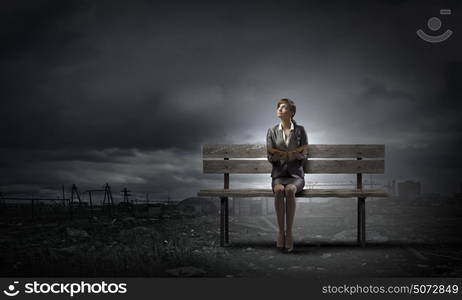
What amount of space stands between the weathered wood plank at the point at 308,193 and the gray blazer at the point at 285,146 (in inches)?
12.6

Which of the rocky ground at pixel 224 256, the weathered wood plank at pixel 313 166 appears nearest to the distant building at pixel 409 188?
the rocky ground at pixel 224 256

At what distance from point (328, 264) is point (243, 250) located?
1.42 metres

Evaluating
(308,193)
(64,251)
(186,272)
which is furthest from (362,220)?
(64,251)

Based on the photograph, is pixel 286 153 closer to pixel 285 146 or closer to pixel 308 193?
pixel 285 146

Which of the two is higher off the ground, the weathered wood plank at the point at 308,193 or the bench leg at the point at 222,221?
the weathered wood plank at the point at 308,193

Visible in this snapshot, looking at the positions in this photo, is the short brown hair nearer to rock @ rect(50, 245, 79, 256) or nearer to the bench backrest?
the bench backrest

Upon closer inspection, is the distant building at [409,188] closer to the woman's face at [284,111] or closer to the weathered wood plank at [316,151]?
the weathered wood plank at [316,151]

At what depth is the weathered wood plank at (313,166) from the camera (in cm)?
728

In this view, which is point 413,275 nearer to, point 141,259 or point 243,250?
point 243,250

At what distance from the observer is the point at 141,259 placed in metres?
5.84

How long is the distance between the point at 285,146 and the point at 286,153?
0.47 feet

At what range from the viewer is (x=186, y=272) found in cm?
519

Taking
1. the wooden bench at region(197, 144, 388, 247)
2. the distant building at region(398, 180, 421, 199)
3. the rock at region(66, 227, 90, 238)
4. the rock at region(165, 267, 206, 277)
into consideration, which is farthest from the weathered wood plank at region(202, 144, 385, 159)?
the distant building at region(398, 180, 421, 199)

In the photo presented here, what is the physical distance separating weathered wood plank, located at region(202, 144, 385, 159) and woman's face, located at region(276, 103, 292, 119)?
863mm
